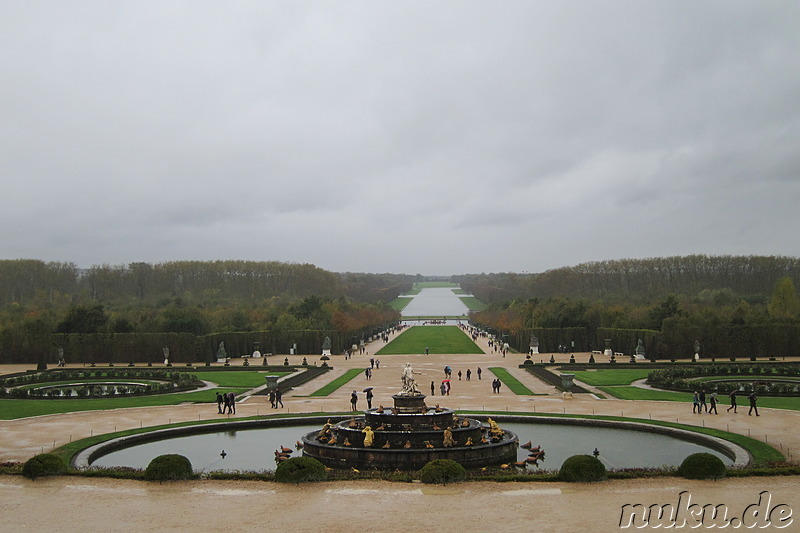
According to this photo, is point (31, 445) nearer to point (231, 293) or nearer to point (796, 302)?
point (796, 302)

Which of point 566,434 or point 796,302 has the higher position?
point 796,302

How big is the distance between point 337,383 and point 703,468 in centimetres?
3321

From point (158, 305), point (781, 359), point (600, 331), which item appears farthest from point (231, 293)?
point (781, 359)

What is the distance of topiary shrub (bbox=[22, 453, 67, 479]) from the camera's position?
19.7 metres

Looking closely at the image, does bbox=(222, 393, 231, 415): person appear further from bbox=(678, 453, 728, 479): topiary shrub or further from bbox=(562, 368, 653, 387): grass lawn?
bbox=(562, 368, 653, 387): grass lawn

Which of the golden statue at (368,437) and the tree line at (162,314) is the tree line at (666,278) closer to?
the tree line at (162,314)

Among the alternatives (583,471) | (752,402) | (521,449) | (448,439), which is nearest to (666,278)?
(752,402)

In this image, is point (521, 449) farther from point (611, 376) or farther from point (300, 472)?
point (611, 376)

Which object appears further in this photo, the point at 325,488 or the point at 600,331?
the point at 600,331

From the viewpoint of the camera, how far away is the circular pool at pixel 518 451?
23.1m

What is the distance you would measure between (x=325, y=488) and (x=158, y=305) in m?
107

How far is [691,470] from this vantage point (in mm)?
18469

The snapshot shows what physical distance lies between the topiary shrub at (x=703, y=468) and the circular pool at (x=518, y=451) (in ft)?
10.3

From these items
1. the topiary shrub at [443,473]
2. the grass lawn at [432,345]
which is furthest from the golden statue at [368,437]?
the grass lawn at [432,345]
